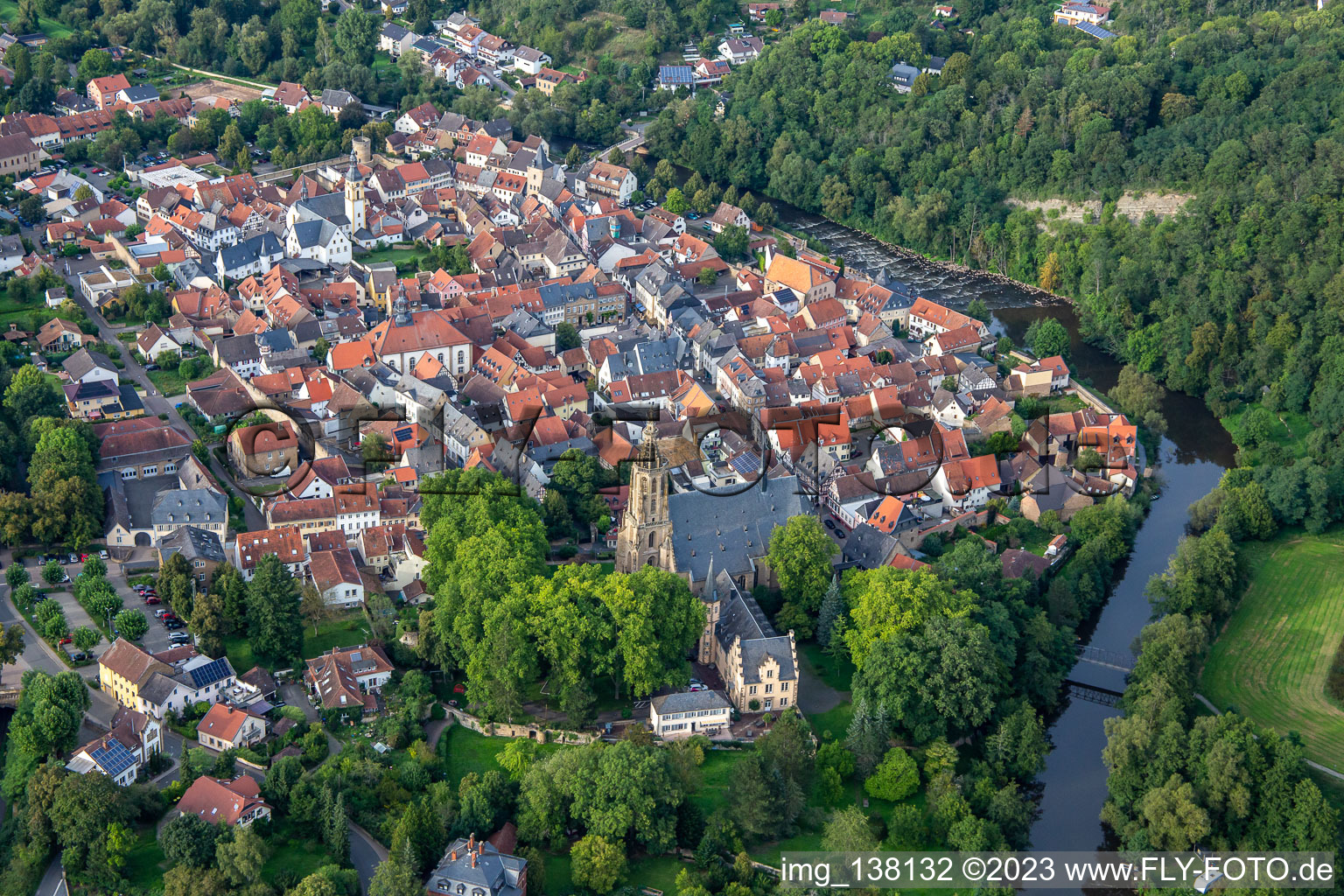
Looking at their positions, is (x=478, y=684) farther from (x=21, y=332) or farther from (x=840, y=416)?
(x=21, y=332)

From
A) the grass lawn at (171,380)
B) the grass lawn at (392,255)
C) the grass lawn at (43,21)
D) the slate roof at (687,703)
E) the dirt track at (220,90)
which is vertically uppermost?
the slate roof at (687,703)

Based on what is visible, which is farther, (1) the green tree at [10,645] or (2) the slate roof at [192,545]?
(2) the slate roof at [192,545]

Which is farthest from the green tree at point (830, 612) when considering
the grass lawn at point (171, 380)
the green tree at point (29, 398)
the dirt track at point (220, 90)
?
the dirt track at point (220, 90)

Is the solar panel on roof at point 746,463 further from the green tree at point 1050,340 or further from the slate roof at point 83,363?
the slate roof at point 83,363

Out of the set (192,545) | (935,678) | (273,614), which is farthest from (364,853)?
(935,678)

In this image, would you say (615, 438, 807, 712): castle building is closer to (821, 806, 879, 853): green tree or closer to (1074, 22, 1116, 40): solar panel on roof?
(821, 806, 879, 853): green tree

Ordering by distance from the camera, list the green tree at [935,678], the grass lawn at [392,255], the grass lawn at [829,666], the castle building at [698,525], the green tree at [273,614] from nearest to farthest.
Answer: the green tree at [935,678] < the green tree at [273,614] < the castle building at [698,525] < the grass lawn at [829,666] < the grass lawn at [392,255]

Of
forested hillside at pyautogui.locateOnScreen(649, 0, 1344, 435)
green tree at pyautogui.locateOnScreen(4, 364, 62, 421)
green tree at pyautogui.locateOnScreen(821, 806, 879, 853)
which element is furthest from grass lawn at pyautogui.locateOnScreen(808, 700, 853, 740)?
green tree at pyautogui.locateOnScreen(4, 364, 62, 421)
